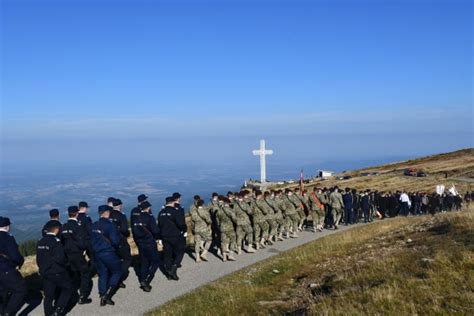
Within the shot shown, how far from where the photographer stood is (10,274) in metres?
9.55

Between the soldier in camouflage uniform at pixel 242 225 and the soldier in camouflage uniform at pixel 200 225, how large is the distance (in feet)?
4.01

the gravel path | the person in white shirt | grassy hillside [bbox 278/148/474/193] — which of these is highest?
the gravel path

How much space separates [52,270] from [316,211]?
14601mm

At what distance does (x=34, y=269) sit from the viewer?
1476 centimetres

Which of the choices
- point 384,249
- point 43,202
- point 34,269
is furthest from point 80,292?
point 43,202

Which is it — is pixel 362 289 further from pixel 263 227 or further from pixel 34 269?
pixel 34 269

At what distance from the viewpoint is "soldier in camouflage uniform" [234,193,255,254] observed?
54.4ft

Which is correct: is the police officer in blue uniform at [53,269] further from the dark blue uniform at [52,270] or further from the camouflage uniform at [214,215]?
the camouflage uniform at [214,215]

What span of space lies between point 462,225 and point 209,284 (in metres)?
8.54

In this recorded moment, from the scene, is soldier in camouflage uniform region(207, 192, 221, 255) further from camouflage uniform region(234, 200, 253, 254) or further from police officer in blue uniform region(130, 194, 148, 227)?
police officer in blue uniform region(130, 194, 148, 227)

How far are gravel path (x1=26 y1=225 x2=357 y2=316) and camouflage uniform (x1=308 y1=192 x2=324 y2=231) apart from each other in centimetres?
505

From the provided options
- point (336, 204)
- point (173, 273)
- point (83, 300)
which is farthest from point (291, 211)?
point (83, 300)

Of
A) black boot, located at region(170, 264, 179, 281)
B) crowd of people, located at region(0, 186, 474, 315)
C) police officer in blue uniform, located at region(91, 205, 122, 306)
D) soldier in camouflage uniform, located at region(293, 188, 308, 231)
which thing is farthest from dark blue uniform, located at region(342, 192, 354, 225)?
police officer in blue uniform, located at region(91, 205, 122, 306)

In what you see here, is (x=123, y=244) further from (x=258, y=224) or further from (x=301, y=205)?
(x=301, y=205)
